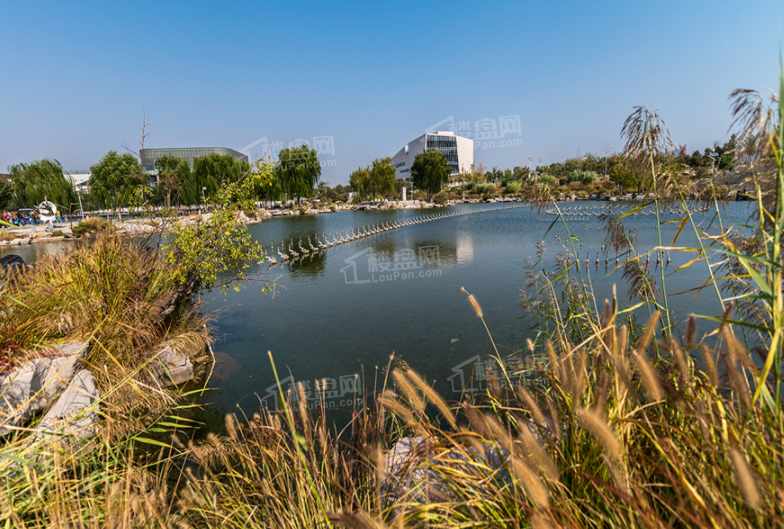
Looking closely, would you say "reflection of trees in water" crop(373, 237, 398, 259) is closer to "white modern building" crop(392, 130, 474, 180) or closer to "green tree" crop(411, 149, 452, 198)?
"green tree" crop(411, 149, 452, 198)

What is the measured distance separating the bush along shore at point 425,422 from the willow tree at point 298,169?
36.8m

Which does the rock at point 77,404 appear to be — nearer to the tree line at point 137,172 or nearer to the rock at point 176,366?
the rock at point 176,366

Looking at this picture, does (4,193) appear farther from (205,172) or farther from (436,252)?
(436,252)

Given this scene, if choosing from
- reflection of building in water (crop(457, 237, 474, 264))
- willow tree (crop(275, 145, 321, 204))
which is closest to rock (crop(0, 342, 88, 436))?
reflection of building in water (crop(457, 237, 474, 264))

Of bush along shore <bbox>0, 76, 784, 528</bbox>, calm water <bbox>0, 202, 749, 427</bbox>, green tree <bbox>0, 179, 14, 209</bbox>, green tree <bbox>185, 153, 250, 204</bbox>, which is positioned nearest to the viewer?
bush along shore <bbox>0, 76, 784, 528</bbox>

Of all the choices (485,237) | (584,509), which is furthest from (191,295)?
(485,237)

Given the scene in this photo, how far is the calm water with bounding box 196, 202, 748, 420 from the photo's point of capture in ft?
17.7

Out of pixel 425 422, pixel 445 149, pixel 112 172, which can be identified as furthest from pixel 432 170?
pixel 425 422

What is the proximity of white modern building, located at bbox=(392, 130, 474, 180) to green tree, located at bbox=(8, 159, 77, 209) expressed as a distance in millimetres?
62344

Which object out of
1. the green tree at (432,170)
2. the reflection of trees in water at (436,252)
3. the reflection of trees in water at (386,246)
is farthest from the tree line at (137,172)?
the reflection of trees in water at (436,252)

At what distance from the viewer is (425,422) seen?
2.16 metres

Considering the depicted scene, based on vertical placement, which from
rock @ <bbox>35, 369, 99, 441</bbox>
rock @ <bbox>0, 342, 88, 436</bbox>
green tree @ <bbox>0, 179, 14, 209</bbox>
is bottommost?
rock @ <bbox>35, 369, 99, 441</bbox>

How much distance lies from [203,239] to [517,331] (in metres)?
6.07

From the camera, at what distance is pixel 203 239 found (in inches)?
243
